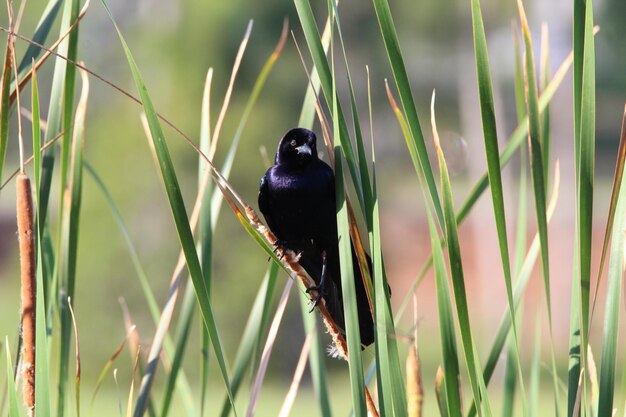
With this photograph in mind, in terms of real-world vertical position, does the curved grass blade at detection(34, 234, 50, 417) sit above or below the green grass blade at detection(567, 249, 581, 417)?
below

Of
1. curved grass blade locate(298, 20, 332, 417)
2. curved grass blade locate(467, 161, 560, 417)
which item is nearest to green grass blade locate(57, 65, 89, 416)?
curved grass blade locate(298, 20, 332, 417)

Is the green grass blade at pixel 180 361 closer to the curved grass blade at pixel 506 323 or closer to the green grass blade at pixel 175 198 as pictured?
the green grass blade at pixel 175 198

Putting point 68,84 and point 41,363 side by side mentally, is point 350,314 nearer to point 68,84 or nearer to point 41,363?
point 41,363

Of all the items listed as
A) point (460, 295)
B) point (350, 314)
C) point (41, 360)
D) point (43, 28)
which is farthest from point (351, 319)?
point (43, 28)

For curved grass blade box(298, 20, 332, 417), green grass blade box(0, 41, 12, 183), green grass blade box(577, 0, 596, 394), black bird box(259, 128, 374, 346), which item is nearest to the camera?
green grass blade box(577, 0, 596, 394)

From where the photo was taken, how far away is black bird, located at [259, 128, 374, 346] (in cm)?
162

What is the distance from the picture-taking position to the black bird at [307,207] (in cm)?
162

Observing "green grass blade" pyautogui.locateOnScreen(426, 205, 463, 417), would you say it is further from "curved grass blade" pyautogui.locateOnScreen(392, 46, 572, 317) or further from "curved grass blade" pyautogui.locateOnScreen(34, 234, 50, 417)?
"curved grass blade" pyautogui.locateOnScreen(34, 234, 50, 417)

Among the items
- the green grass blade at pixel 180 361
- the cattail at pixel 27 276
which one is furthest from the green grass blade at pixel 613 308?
the cattail at pixel 27 276

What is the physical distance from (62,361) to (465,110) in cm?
1342

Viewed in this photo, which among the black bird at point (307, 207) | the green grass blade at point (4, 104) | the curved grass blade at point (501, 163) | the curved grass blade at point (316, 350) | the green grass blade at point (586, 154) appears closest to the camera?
the green grass blade at point (586, 154)

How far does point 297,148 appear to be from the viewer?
5.45 ft

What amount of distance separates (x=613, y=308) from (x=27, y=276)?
67 centimetres

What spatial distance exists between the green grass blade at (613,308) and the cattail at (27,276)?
→ 2.12 feet
